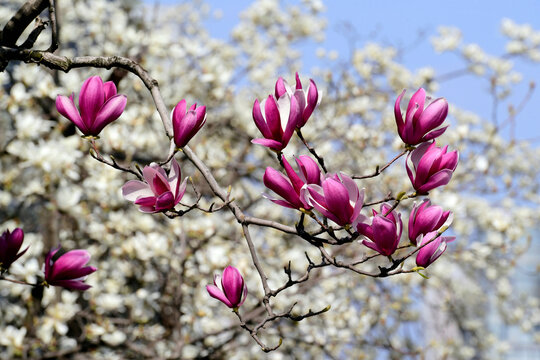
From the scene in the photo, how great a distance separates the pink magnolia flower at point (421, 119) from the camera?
3.86 ft

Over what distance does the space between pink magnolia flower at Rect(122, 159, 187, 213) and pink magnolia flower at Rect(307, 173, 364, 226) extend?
0.26 meters

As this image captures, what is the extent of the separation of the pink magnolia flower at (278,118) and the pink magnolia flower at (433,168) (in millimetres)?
247

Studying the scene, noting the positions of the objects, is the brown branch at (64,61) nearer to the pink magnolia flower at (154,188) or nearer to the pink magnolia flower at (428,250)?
the pink magnolia flower at (154,188)

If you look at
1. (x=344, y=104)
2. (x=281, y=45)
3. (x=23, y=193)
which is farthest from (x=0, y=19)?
(x=281, y=45)

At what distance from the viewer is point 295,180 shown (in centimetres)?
115

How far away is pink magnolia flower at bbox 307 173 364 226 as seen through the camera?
3.55 ft

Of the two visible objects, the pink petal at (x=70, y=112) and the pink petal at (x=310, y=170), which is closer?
the pink petal at (x=310, y=170)

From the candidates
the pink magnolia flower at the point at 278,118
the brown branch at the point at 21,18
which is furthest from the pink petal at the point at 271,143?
the brown branch at the point at 21,18

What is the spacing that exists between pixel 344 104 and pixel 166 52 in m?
1.89

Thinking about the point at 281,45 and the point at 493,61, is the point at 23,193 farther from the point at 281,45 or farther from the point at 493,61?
the point at 493,61

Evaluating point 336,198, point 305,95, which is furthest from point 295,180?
point 305,95

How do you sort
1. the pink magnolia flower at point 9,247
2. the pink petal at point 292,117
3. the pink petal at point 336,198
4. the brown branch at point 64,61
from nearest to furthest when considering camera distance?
the pink petal at point 336,198, the pink petal at point 292,117, the brown branch at point 64,61, the pink magnolia flower at point 9,247

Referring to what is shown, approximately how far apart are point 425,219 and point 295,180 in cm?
25

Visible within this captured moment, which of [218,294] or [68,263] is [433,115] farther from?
[68,263]
